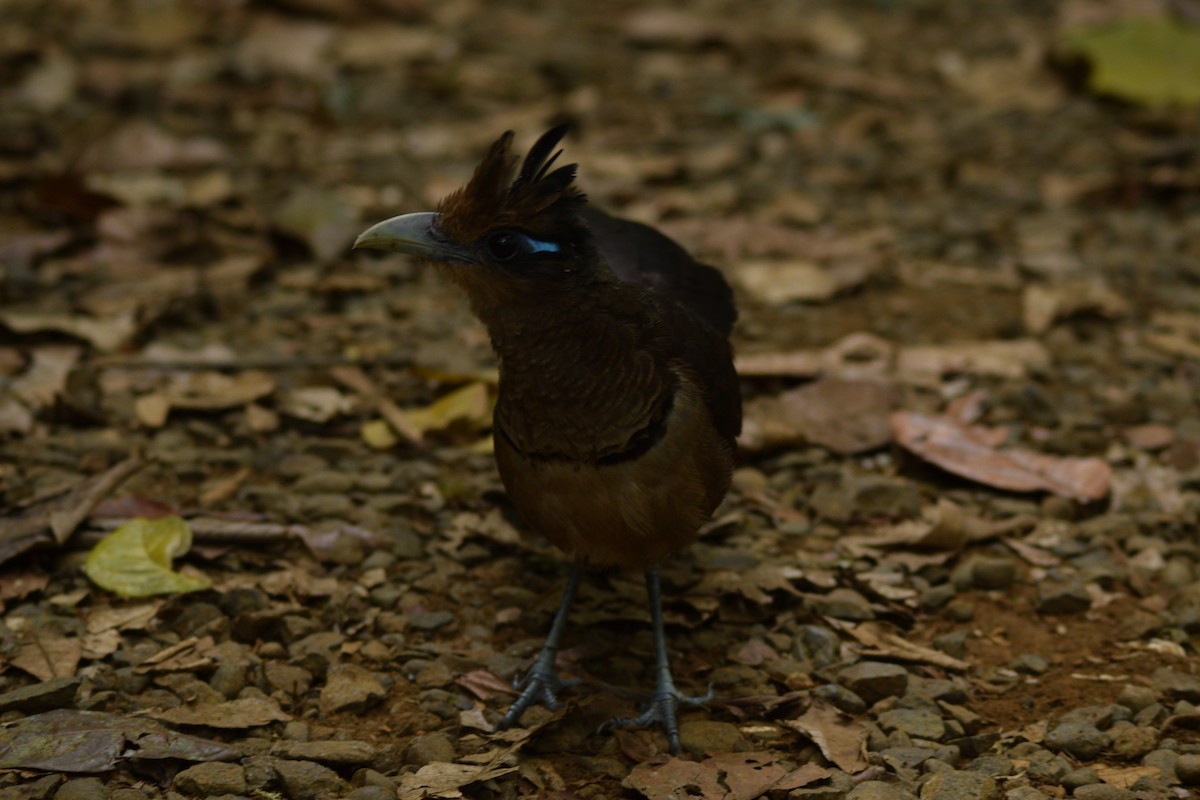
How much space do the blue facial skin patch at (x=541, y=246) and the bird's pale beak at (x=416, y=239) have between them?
184 mm

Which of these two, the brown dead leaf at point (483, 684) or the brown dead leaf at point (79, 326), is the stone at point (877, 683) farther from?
the brown dead leaf at point (79, 326)

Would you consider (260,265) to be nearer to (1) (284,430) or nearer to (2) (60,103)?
(1) (284,430)

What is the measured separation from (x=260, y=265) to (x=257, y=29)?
10.6ft

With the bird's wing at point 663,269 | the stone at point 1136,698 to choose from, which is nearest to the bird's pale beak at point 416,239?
the bird's wing at point 663,269

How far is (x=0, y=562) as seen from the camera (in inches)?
166

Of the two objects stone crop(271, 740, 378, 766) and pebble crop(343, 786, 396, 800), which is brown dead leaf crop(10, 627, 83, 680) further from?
pebble crop(343, 786, 396, 800)

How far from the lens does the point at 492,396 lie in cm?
552

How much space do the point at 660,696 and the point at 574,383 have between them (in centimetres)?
97

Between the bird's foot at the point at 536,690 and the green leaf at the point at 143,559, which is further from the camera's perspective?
the green leaf at the point at 143,559

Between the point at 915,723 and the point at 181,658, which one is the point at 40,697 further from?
the point at 915,723

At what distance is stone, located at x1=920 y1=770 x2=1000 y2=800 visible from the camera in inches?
141

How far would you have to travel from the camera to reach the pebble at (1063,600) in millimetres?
4512

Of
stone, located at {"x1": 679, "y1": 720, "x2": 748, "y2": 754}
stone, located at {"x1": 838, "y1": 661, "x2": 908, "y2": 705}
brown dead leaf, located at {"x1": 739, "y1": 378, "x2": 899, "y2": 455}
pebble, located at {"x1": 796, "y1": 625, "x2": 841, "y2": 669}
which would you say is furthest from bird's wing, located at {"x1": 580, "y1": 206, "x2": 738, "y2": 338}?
stone, located at {"x1": 679, "y1": 720, "x2": 748, "y2": 754}

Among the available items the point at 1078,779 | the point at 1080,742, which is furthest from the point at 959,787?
the point at 1080,742
